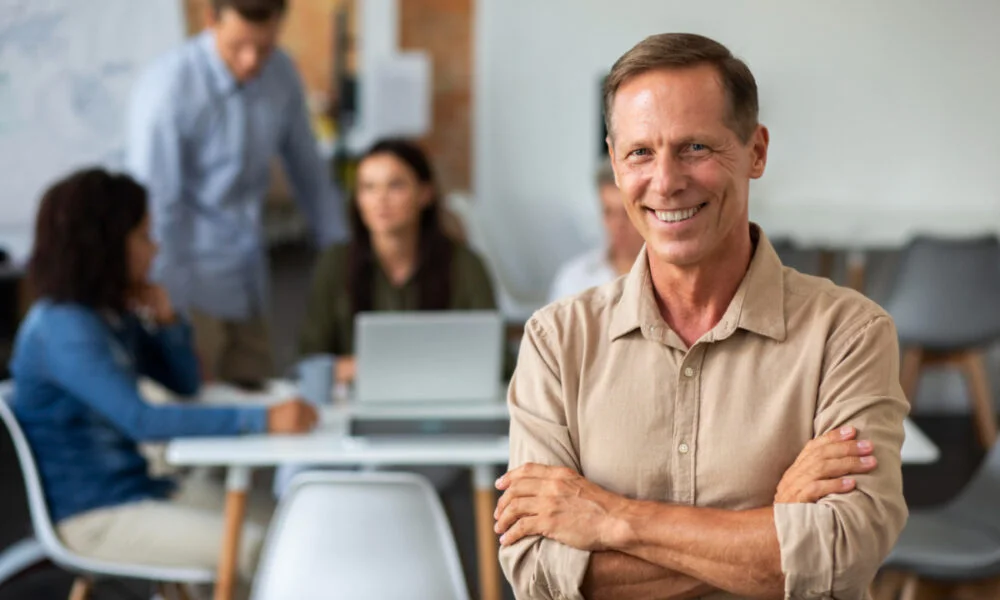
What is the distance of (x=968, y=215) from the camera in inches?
253

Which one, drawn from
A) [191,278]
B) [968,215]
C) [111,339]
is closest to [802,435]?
[111,339]

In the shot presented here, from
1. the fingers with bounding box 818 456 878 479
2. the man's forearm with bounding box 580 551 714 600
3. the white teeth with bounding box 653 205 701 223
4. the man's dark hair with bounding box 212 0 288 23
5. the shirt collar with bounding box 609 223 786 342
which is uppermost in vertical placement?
the man's dark hair with bounding box 212 0 288 23

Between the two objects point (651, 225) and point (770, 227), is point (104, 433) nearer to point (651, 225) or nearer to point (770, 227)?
point (651, 225)

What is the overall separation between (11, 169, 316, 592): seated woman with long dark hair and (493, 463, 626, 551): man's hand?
1413 millimetres

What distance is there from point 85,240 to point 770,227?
3791 mm

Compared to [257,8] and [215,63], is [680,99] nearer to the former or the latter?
[257,8]

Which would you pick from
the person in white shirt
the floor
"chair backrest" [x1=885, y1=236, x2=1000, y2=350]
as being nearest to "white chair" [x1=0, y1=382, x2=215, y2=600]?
the floor

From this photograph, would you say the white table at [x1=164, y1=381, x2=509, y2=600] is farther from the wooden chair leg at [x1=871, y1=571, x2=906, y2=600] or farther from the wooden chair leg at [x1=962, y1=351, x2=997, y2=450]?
the wooden chair leg at [x1=962, y1=351, x2=997, y2=450]

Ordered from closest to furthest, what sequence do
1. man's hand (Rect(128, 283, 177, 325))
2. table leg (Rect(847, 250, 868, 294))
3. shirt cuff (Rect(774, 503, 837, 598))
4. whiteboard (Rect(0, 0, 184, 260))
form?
shirt cuff (Rect(774, 503, 837, 598)) → man's hand (Rect(128, 283, 177, 325)) → whiteboard (Rect(0, 0, 184, 260)) → table leg (Rect(847, 250, 868, 294))

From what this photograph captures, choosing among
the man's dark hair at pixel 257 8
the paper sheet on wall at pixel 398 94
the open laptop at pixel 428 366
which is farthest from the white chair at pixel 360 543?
the paper sheet on wall at pixel 398 94

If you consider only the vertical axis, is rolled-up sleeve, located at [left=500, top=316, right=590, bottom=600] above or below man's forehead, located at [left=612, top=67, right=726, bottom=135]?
below

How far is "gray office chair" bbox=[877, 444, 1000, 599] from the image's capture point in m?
2.97

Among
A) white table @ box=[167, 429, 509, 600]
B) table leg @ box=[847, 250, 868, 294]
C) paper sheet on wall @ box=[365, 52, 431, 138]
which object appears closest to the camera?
white table @ box=[167, 429, 509, 600]

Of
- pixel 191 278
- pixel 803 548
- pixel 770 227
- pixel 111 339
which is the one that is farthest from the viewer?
pixel 770 227
